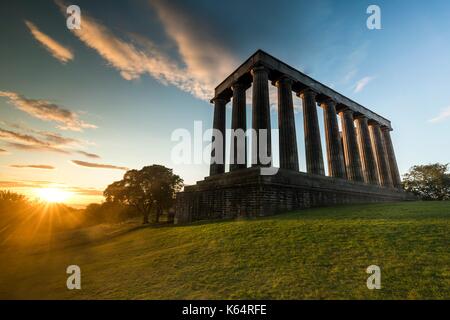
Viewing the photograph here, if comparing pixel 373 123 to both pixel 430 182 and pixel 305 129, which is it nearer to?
pixel 305 129

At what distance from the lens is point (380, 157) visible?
31188 millimetres

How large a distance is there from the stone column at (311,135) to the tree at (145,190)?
30.4 meters

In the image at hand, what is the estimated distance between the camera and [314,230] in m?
8.02

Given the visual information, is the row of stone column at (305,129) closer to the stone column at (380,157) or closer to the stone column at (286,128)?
the stone column at (286,128)

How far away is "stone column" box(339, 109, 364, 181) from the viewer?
23.9 meters

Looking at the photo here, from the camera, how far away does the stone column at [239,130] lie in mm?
19195

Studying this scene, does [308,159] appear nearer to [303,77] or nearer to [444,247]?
[303,77]

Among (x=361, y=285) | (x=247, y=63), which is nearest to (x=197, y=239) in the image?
(x=361, y=285)

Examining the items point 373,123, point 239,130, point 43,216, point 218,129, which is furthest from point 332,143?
point 43,216

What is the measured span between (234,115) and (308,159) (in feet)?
28.3

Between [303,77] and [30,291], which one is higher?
[303,77]

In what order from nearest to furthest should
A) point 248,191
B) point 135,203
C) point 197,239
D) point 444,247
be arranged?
point 444,247, point 197,239, point 248,191, point 135,203

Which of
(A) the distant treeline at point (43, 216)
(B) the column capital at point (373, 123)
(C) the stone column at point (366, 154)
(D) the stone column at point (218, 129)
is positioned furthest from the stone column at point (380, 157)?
(A) the distant treeline at point (43, 216)

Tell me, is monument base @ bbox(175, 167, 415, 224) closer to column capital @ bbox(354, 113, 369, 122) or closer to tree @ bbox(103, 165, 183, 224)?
column capital @ bbox(354, 113, 369, 122)
